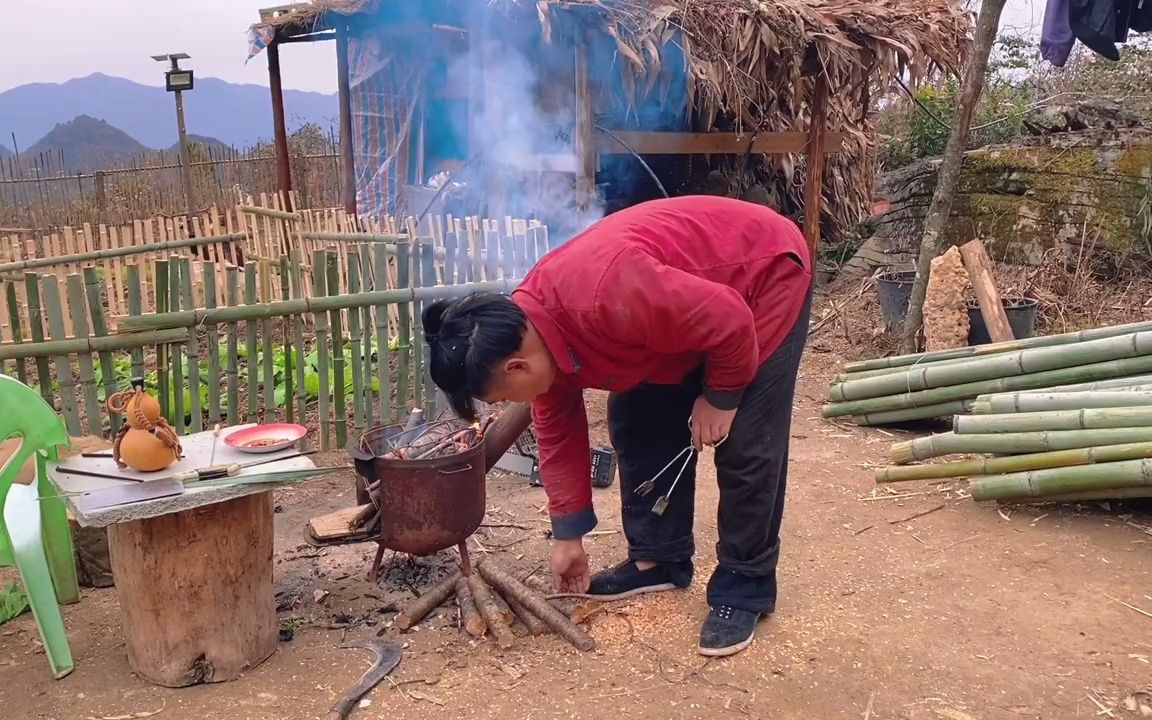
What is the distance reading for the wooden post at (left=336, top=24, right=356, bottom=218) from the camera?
9.38 meters

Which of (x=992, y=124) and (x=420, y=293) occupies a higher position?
(x=992, y=124)

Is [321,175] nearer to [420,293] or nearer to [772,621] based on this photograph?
[420,293]

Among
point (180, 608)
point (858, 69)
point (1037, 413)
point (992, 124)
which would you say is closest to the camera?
point (180, 608)

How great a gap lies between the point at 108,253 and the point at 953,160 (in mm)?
7653

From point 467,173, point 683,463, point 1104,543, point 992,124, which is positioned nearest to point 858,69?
point 992,124

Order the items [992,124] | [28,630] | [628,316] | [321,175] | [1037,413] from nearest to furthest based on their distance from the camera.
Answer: [628,316]
[28,630]
[1037,413]
[992,124]
[321,175]

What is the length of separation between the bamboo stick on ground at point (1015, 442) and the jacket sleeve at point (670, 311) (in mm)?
2363

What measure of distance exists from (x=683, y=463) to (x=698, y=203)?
3.29 ft

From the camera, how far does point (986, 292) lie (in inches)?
248

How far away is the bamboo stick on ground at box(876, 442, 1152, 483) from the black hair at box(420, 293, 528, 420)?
2.90 meters

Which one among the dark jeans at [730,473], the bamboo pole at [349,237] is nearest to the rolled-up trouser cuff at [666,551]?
the dark jeans at [730,473]

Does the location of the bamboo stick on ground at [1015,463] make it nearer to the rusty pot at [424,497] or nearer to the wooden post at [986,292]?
the wooden post at [986,292]

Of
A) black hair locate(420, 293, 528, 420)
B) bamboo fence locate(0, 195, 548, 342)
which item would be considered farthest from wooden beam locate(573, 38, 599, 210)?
black hair locate(420, 293, 528, 420)

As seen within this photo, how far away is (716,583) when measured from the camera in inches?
120
